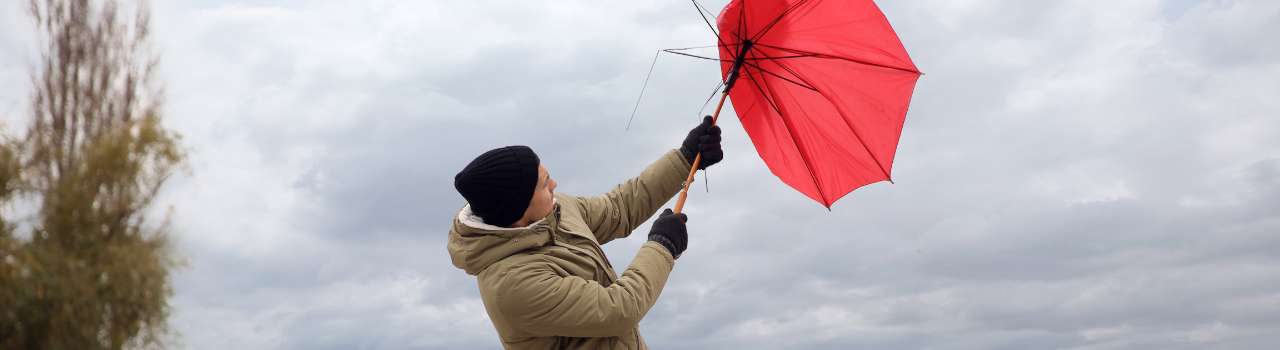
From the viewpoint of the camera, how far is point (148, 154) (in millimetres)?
3793

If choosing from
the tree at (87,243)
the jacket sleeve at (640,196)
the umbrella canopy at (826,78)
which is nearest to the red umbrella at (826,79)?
the umbrella canopy at (826,78)

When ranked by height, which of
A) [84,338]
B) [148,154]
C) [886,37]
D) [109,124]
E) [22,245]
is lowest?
[84,338]

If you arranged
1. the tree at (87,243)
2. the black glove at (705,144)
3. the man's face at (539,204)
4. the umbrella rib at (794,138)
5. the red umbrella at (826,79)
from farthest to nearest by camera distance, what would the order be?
the umbrella rib at (794,138), the black glove at (705,144), the red umbrella at (826,79), the man's face at (539,204), the tree at (87,243)

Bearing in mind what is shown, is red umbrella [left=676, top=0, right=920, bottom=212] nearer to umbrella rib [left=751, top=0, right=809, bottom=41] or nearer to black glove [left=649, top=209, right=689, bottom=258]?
umbrella rib [left=751, top=0, right=809, bottom=41]

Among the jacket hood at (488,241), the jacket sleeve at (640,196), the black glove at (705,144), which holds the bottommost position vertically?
the jacket hood at (488,241)

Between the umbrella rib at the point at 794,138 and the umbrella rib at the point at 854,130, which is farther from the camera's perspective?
the umbrella rib at the point at 794,138

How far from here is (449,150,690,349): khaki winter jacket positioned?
4312 mm

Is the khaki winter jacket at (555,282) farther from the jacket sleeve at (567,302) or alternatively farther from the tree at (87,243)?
the tree at (87,243)

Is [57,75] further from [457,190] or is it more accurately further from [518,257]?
[518,257]

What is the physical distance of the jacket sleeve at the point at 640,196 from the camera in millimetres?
5621

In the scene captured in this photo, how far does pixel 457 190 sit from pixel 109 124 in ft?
4.70

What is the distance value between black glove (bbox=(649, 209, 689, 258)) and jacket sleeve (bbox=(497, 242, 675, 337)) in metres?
0.26

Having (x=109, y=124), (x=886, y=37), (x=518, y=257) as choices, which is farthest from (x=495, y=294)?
(x=886, y=37)

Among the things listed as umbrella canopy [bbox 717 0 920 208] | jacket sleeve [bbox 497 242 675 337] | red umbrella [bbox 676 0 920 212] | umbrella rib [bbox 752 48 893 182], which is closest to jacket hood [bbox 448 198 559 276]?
jacket sleeve [bbox 497 242 675 337]
